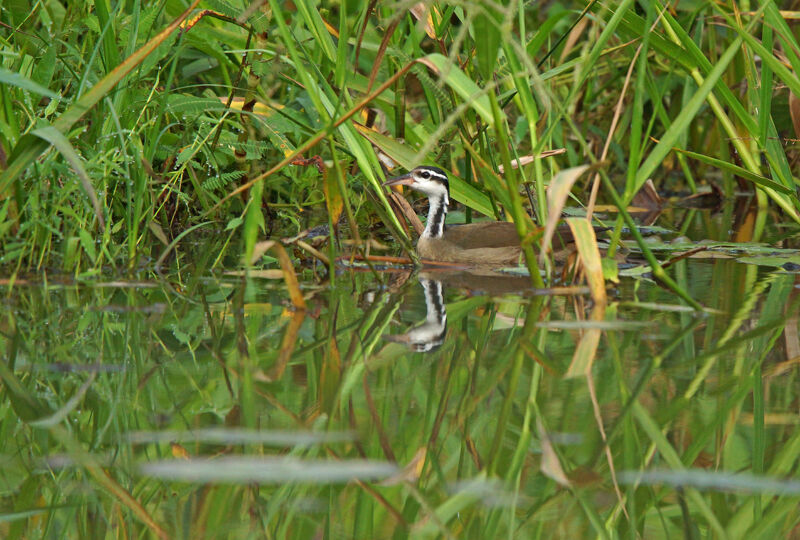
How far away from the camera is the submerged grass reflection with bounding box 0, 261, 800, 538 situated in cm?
192

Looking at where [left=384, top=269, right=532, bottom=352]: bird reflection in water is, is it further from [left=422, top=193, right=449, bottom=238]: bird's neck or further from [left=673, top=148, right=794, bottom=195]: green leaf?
[left=673, top=148, right=794, bottom=195]: green leaf

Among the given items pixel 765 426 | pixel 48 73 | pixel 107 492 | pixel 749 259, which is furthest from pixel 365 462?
pixel 749 259

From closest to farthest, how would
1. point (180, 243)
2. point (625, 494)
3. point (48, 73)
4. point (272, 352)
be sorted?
point (625, 494) < point (272, 352) < point (48, 73) < point (180, 243)

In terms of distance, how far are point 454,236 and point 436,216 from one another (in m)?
Answer: 0.25

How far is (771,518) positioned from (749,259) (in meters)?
3.21

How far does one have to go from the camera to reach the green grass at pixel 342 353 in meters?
1.97

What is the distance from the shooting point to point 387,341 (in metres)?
3.23

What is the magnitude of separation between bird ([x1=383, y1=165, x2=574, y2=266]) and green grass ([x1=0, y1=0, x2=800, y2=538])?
0.16 metres

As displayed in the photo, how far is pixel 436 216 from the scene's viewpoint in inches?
225

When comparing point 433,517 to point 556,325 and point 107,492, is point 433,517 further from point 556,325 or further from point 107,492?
point 556,325

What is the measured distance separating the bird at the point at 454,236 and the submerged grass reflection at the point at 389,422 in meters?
1.51

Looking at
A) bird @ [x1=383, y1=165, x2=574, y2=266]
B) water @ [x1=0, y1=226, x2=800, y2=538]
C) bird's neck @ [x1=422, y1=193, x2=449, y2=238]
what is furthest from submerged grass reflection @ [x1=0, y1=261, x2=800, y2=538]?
bird's neck @ [x1=422, y1=193, x2=449, y2=238]

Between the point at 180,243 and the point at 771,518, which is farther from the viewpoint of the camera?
the point at 180,243

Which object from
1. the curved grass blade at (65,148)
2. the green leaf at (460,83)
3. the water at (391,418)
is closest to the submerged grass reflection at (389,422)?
the water at (391,418)
